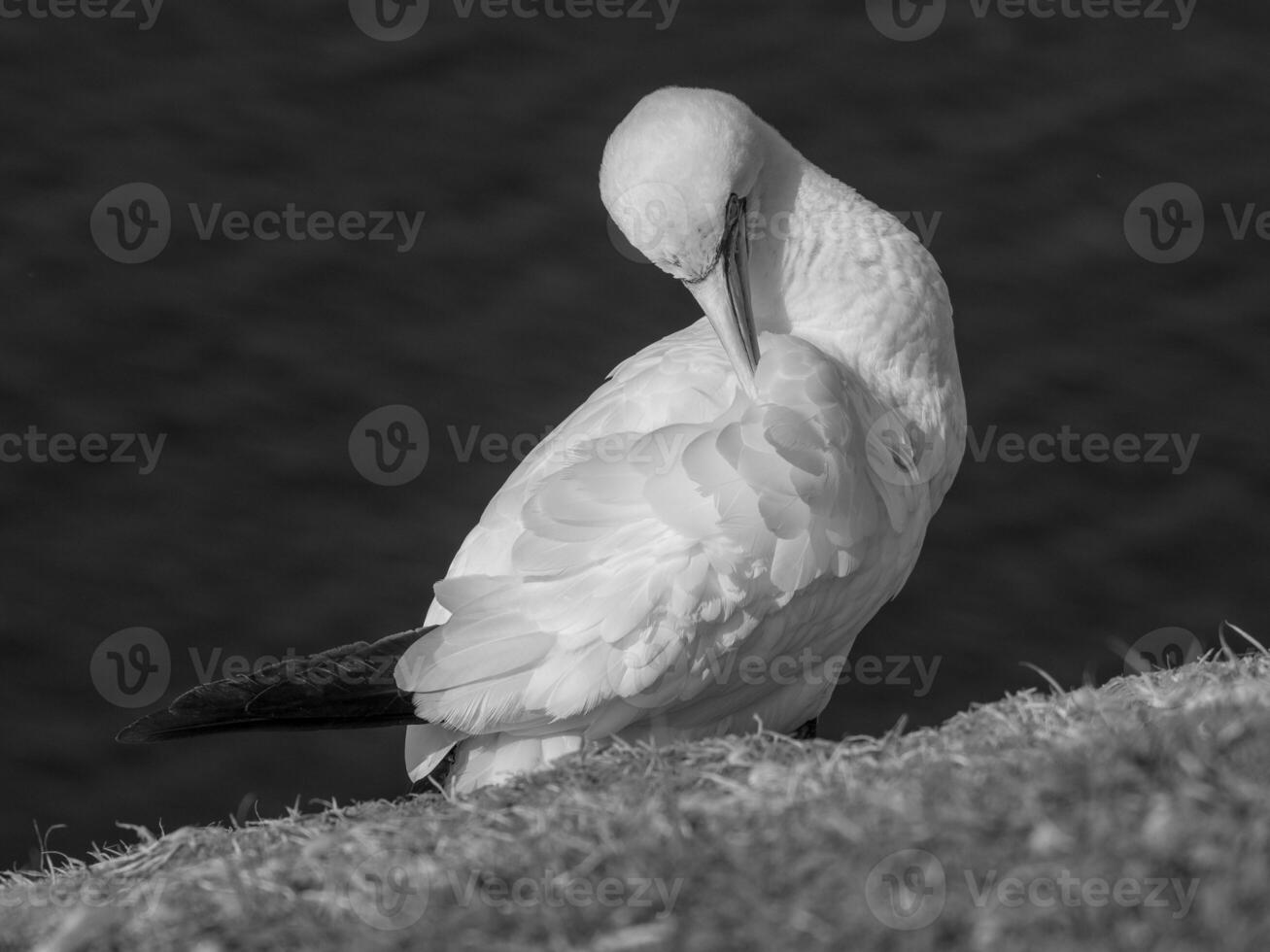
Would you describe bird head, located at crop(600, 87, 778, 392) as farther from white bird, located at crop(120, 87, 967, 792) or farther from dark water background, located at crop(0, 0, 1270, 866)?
dark water background, located at crop(0, 0, 1270, 866)

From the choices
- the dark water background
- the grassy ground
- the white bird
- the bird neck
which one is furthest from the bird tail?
the dark water background

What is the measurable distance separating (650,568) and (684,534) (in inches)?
5.5

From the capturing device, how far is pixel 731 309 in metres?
5.43

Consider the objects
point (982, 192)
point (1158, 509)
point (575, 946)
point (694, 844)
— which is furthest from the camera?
point (982, 192)

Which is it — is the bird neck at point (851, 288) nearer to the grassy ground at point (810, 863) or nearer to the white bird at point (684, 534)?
the white bird at point (684, 534)

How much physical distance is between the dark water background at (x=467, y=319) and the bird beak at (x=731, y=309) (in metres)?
3.16

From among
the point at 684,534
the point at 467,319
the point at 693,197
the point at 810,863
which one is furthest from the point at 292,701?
the point at 467,319

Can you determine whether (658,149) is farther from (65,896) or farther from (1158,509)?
(1158,509)

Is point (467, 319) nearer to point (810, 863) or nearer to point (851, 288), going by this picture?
point (851, 288)

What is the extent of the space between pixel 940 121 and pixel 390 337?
3238 mm

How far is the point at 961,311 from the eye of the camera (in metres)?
9.23

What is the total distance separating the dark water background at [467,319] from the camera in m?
8.14

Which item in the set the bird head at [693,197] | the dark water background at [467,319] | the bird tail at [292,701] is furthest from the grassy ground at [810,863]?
the dark water background at [467,319]

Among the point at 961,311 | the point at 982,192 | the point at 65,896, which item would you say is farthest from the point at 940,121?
the point at 65,896
